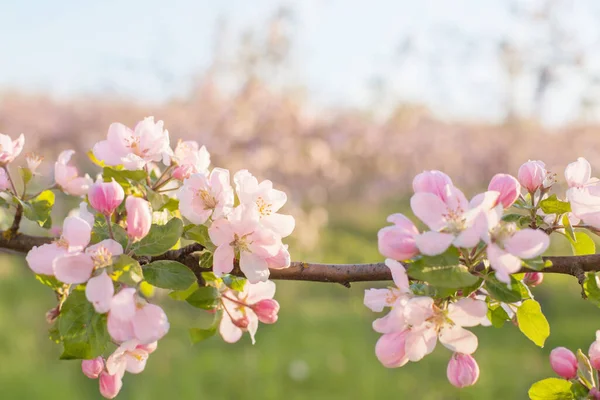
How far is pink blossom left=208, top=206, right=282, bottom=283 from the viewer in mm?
767

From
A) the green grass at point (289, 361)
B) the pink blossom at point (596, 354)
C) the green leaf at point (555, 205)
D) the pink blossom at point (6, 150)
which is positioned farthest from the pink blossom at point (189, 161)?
the green grass at point (289, 361)

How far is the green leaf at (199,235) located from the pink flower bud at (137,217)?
9cm

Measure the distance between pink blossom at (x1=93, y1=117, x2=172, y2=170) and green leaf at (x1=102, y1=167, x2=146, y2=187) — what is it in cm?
2

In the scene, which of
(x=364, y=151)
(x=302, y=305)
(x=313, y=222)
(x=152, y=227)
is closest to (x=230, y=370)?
(x=302, y=305)

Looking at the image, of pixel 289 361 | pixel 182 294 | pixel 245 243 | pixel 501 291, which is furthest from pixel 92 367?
pixel 289 361

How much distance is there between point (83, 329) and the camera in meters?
0.73

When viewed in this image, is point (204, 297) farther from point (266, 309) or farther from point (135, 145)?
point (135, 145)

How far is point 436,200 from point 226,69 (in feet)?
25.4

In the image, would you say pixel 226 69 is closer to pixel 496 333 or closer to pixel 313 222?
pixel 313 222

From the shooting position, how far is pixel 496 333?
503 cm

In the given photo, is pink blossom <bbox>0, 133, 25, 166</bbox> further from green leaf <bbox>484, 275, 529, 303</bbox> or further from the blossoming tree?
green leaf <bbox>484, 275, 529, 303</bbox>

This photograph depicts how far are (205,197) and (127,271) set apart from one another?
0.49 ft

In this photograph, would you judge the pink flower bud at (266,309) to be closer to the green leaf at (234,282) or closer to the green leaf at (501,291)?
the green leaf at (234,282)

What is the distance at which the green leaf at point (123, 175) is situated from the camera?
85 cm
